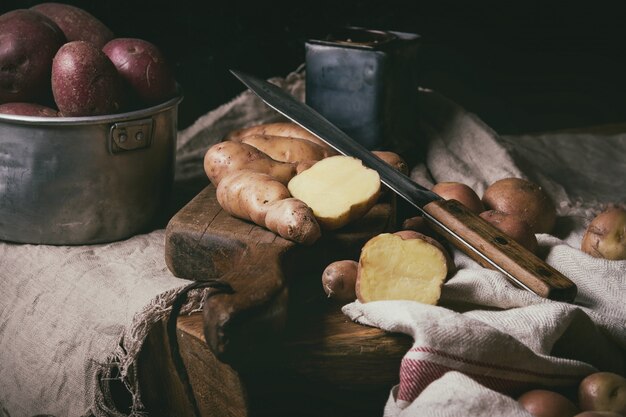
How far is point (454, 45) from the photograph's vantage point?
8.14ft

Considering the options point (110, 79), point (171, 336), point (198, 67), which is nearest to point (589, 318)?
point (171, 336)

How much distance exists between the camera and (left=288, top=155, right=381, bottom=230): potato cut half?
1384 millimetres

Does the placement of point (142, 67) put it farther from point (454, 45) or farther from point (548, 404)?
point (454, 45)

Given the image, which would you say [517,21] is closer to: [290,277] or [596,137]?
[596,137]

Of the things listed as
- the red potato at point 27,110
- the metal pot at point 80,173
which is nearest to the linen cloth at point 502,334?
the metal pot at point 80,173

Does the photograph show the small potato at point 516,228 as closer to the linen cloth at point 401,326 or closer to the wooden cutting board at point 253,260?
the linen cloth at point 401,326

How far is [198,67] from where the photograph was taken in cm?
228

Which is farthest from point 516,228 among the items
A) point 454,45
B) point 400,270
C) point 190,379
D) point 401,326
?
point 454,45

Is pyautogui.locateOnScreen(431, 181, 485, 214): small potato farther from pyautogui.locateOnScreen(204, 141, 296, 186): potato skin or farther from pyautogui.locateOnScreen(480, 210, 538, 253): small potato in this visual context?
pyautogui.locateOnScreen(204, 141, 296, 186): potato skin

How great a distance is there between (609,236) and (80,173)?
3.37 feet

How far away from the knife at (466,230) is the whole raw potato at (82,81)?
A: 389 mm

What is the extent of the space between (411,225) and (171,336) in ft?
1.88

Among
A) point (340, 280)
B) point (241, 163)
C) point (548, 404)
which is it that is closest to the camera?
point (548, 404)

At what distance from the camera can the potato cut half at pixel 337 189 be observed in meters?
1.38
